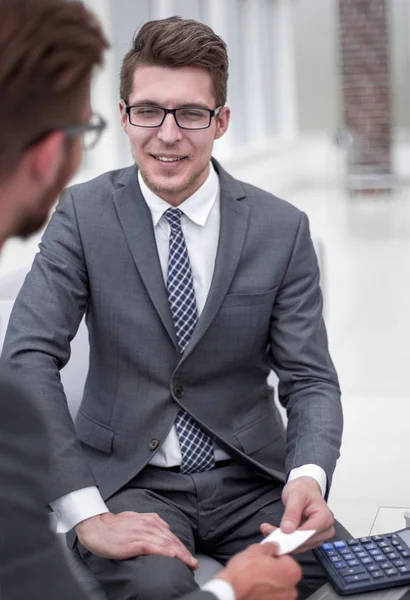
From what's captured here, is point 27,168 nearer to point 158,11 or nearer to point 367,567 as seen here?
point 367,567

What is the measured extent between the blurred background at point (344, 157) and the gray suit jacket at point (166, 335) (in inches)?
23.5

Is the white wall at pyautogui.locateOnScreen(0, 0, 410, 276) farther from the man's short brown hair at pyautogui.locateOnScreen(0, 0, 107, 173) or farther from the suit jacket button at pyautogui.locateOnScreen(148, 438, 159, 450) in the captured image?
the man's short brown hair at pyautogui.locateOnScreen(0, 0, 107, 173)

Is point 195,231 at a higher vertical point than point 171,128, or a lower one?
lower

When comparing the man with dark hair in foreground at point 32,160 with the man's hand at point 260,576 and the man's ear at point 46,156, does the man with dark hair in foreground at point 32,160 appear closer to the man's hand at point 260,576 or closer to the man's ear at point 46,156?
the man's ear at point 46,156

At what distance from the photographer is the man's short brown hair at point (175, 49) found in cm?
197

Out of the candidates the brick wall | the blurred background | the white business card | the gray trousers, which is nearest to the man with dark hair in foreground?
the white business card

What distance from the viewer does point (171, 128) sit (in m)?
1.99

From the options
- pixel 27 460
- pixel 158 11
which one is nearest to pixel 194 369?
pixel 27 460

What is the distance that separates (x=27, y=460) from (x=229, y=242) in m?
1.15

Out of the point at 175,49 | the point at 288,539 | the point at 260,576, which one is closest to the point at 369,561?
the point at 288,539

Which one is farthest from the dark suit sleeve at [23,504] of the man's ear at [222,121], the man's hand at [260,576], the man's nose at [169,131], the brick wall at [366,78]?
the brick wall at [366,78]

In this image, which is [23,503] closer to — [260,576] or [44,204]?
[44,204]

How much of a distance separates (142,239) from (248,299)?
255 mm

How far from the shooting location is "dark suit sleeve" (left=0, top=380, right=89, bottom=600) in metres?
0.97
